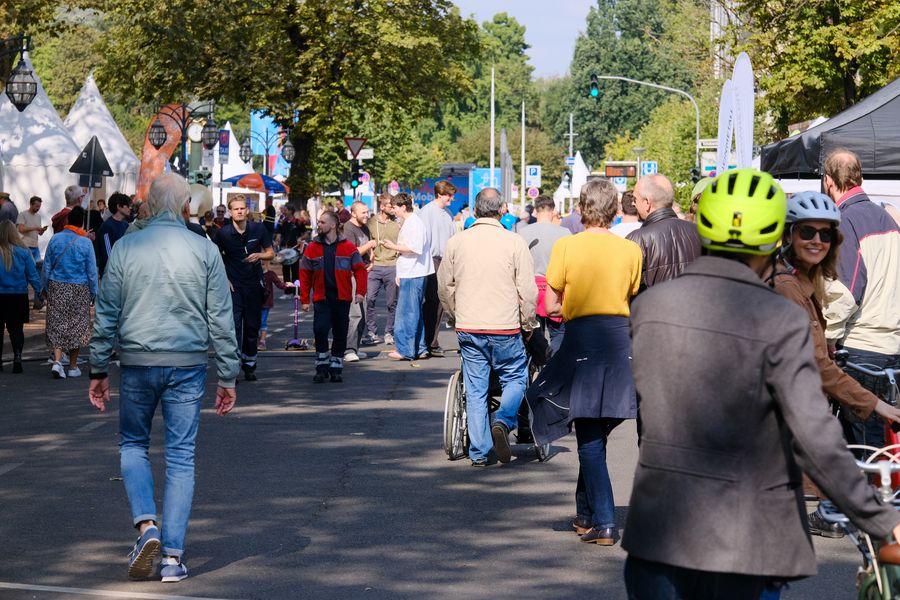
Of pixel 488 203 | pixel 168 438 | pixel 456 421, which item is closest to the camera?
pixel 168 438

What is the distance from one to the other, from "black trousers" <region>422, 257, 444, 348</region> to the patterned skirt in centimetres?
422

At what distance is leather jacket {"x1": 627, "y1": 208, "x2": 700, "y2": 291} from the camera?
841 cm

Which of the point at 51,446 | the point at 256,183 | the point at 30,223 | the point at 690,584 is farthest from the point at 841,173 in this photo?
the point at 256,183

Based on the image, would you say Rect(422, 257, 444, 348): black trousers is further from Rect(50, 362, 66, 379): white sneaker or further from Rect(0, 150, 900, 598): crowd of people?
Rect(50, 362, 66, 379): white sneaker

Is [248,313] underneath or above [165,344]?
underneath

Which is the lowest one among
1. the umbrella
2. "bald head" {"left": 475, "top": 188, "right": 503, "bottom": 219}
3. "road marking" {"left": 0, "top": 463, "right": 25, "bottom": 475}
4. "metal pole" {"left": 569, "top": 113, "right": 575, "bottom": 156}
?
"road marking" {"left": 0, "top": 463, "right": 25, "bottom": 475}

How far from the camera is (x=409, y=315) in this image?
673 inches

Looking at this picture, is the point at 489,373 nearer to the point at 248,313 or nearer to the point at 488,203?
the point at 488,203

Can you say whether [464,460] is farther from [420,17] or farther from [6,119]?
[420,17]

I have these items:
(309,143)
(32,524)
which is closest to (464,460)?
(32,524)

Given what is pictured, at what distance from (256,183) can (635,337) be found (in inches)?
2008

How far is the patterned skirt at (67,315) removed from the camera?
15234mm

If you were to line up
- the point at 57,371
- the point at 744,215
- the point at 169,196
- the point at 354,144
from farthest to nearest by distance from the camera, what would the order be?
the point at 354,144 < the point at 57,371 < the point at 169,196 < the point at 744,215

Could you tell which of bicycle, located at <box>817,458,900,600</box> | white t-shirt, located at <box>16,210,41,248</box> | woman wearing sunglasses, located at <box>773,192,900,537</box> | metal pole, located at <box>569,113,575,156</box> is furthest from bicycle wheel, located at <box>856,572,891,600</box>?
metal pole, located at <box>569,113,575,156</box>
